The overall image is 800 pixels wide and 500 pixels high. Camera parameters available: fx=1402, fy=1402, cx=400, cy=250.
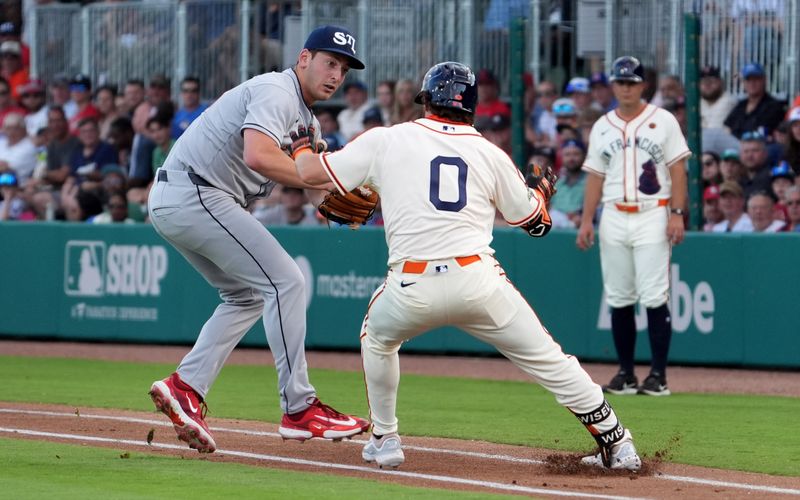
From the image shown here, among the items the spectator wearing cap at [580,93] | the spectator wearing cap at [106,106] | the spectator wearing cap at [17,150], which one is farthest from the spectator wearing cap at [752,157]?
the spectator wearing cap at [17,150]

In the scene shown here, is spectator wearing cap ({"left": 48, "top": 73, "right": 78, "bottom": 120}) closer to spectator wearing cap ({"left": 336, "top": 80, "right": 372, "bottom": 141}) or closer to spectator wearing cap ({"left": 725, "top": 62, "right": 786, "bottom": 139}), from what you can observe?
spectator wearing cap ({"left": 336, "top": 80, "right": 372, "bottom": 141})

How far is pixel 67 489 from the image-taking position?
5.96 meters

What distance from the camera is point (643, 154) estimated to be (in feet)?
35.0

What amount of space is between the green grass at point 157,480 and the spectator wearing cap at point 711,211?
7.52m

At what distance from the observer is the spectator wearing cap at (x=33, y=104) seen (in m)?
19.3

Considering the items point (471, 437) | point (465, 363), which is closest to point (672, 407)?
point (471, 437)

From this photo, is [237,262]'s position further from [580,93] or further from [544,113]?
[544,113]

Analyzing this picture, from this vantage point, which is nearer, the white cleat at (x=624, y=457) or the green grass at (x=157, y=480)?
the green grass at (x=157, y=480)

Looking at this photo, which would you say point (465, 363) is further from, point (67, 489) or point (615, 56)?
point (67, 489)

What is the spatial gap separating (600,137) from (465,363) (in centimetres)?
338

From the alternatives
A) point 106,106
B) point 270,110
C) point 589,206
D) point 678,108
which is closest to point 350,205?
point 270,110

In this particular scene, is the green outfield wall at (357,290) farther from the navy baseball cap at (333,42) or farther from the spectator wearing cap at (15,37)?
the navy baseball cap at (333,42)

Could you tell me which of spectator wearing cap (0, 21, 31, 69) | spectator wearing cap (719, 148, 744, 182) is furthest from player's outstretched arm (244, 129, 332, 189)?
spectator wearing cap (0, 21, 31, 69)

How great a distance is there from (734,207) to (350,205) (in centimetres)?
694
